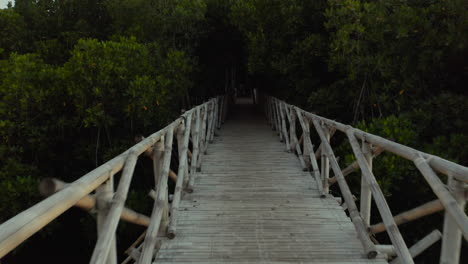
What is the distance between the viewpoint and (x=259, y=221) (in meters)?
3.17

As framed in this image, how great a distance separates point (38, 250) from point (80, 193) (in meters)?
7.83

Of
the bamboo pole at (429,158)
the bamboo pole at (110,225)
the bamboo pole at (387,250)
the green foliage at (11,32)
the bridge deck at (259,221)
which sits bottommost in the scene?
the bridge deck at (259,221)

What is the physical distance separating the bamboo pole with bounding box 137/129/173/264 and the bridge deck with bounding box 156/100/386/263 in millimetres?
236

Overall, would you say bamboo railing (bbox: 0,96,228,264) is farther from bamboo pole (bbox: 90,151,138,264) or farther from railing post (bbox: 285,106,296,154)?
railing post (bbox: 285,106,296,154)

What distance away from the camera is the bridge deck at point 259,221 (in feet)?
8.36

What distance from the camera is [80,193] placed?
4.43 ft

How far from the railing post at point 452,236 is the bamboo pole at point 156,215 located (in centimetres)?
171

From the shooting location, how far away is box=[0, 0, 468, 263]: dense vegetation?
527 cm

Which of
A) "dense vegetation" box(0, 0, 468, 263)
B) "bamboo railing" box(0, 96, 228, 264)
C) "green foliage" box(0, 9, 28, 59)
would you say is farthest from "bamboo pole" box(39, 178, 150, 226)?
"green foliage" box(0, 9, 28, 59)

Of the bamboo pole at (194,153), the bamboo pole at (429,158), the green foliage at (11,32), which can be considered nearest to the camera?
the bamboo pole at (429,158)

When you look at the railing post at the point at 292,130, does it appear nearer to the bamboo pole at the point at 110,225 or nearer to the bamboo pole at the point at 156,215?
the bamboo pole at the point at 156,215

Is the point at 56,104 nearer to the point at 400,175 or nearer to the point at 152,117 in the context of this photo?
the point at 152,117

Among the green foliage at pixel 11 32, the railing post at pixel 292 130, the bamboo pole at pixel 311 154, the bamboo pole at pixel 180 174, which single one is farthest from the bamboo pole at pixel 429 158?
the green foliage at pixel 11 32

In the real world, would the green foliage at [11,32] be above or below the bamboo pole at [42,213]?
above
